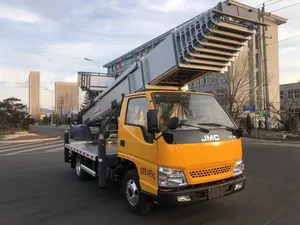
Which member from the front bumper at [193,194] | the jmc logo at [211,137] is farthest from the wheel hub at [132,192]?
the jmc logo at [211,137]

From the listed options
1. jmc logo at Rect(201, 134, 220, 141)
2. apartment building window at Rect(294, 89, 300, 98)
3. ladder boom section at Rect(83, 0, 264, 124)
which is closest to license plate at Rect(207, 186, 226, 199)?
jmc logo at Rect(201, 134, 220, 141)

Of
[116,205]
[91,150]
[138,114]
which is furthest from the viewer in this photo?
[91,150]

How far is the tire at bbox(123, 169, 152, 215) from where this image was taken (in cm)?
536

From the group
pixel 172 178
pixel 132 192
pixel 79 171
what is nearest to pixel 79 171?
pixel 79 171

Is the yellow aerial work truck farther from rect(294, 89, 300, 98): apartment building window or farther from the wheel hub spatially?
rect(294, 89, 300, 98): apartment building window

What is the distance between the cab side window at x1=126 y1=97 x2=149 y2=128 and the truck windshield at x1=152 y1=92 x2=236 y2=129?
0.88ft

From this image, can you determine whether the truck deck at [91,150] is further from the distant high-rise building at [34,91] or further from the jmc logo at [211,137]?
the distant high-rise building at [34,91]

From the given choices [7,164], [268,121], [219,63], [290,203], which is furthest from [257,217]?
[268,121]

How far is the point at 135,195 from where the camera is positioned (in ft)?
18.2

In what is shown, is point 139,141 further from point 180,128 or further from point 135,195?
point 135,195

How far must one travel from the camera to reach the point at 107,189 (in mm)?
7582

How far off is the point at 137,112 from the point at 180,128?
1086 millimetres

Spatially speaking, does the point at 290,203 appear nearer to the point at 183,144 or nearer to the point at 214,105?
Result: the point at 214,105

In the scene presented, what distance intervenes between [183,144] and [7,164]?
10.0m
